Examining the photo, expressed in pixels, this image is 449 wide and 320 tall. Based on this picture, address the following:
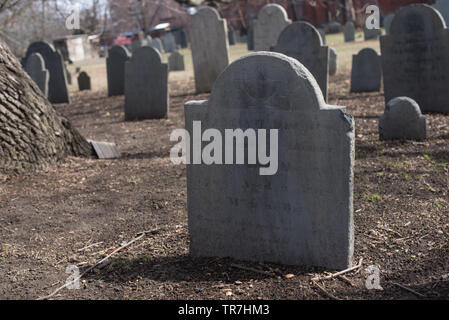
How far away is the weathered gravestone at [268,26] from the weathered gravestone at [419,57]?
5329 millimetres

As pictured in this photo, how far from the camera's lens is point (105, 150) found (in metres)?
7.44

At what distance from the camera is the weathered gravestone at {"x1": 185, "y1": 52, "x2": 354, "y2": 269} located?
330 centimetres

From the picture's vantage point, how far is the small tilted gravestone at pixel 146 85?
33.6 feet

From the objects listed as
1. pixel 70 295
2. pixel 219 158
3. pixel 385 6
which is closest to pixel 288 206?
pixel 219 158

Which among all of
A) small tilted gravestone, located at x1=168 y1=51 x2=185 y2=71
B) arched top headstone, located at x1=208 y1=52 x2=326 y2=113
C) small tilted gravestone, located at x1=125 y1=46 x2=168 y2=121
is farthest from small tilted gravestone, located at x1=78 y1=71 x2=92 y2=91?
arched top headstone, located at x1=208 y1=52 x2=326 y2=113

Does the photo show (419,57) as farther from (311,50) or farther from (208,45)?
(208,45)

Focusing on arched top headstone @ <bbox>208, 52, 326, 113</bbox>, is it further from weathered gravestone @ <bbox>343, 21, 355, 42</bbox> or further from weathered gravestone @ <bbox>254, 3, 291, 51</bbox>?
weathered gravestone @ <bbox>343, 21, 355, 42</bbox>

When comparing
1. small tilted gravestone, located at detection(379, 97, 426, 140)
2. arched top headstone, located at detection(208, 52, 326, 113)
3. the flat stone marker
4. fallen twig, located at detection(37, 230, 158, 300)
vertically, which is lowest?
fallen twig, located at detection(37, 230, 158, 300)

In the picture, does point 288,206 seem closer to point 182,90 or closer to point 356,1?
point 182,90

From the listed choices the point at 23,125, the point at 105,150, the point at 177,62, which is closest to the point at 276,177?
the point at 23,125

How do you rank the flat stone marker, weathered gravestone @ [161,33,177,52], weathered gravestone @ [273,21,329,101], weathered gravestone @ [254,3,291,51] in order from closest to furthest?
the flat stone marker
weathered gravestone @ [273,21,329,101]
weathered gravestone @ [254,3,291,51]
weathered gravestone @ [161,33,177,52]

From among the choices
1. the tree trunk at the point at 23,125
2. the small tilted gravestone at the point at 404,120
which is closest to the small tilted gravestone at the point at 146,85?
the tree trunk at the point at 23,125

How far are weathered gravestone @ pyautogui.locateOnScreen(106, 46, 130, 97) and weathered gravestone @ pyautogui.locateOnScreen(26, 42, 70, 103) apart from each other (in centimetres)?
123

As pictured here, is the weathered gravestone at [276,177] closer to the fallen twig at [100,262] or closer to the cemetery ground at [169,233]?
the cemetery ground at [169,233]
